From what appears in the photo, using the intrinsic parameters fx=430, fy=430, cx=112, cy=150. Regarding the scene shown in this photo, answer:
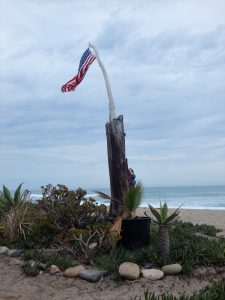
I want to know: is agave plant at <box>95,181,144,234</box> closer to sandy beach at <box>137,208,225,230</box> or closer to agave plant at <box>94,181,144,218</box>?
agave plant at <box>94,181,144,218</box>

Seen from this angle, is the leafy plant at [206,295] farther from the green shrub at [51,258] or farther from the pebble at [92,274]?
the green shrub at [51,258]

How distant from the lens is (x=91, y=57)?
11461mm

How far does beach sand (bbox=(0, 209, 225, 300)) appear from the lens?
611 cm

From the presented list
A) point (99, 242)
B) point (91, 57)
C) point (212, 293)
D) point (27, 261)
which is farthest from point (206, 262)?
point (91, 57)

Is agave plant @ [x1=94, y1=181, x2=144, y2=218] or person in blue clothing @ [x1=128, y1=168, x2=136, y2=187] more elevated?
person in blue clothing @ [x1=128, y1=168, x2=136, y2=187]

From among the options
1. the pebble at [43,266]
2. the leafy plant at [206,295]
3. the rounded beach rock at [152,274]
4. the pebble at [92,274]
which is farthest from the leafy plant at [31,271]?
the leafy plant at [206,295]

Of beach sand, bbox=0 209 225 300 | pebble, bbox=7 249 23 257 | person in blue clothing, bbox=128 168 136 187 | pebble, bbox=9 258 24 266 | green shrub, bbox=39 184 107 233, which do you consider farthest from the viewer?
person in blue clothing, bbox=128 168 136 187

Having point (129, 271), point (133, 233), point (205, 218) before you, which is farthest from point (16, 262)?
point (205, 218)

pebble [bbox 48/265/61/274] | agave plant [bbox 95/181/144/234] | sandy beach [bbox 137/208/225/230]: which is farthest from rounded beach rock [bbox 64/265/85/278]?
sandy beach [bbox 137/208/225/230]

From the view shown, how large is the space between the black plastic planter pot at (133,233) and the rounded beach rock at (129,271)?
121 cm

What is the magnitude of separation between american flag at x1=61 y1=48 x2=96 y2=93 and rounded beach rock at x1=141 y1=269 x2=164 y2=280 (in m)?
6.36

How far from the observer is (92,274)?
260 inches

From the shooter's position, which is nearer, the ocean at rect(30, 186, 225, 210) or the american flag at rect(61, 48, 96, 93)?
the american flag at rect(61, 48, 96, 93)

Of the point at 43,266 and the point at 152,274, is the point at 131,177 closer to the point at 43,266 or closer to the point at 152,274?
the point at 43,266
